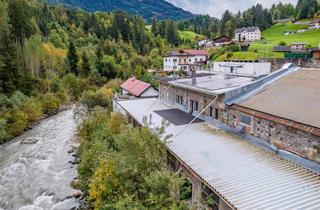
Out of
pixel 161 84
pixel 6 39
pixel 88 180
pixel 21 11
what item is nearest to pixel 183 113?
pixel 161 84

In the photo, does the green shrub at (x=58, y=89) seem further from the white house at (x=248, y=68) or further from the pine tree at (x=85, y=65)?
the white house at (x=248, y=68)

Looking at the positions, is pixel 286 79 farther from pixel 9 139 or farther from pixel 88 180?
pixel 9 139

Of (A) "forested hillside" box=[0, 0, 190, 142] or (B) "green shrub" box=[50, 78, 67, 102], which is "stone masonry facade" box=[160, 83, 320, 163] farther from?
(B) "green shrub" box=[50, 78, 67, 102]

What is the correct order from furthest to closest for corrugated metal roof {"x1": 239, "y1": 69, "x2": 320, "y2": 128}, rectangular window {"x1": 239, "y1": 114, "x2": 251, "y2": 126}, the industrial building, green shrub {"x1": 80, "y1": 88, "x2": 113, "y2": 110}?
green shrub {"x1": 80, "y1": 88, "x2": 113, "y2": 110}
rectangular window {"x1": 239, "y1": 114, "x2": 251, "y2": 126}
corrugated metal roof {"x1": 239, "y1": 69, "x2": 320, "y2": 128}
the industrial building

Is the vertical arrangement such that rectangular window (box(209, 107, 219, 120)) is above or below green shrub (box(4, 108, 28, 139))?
above

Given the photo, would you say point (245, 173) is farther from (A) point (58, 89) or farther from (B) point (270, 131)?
(A) point (58, 89)

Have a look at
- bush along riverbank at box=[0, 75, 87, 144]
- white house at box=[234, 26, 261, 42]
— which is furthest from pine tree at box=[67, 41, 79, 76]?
white house at box=[234, 26, 261, 42]

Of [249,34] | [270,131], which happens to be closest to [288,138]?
[270,131]
